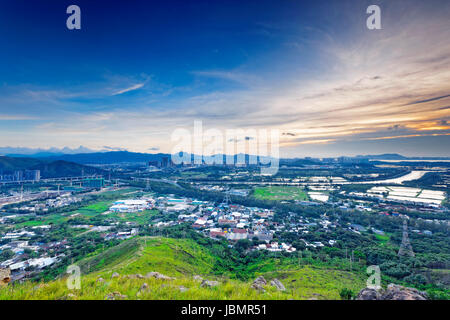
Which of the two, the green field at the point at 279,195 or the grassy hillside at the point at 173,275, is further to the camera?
the green field at the point at 279,195

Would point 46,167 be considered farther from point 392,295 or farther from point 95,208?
point 392,295

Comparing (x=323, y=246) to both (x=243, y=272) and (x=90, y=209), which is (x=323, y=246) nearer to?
(x=243, y=272)

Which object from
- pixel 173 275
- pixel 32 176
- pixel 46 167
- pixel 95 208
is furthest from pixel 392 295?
pixel 46 167

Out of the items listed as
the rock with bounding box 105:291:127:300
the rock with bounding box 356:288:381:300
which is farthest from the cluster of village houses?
the rock with bounding box 105:291:127:300

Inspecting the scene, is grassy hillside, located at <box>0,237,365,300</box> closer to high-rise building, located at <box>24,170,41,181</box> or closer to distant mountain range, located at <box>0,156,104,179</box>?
high-rise building, located at <box>24,170,41,181</box>

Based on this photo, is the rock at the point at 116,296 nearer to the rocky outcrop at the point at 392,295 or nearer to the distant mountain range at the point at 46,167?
the rocky outcrop at the point at 392,295

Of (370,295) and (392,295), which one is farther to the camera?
(370,295)

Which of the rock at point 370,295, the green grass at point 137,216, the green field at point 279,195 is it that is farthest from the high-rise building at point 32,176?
the rock at point 370,295

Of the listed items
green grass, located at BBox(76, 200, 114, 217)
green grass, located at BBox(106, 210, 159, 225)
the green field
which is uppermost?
the green field
